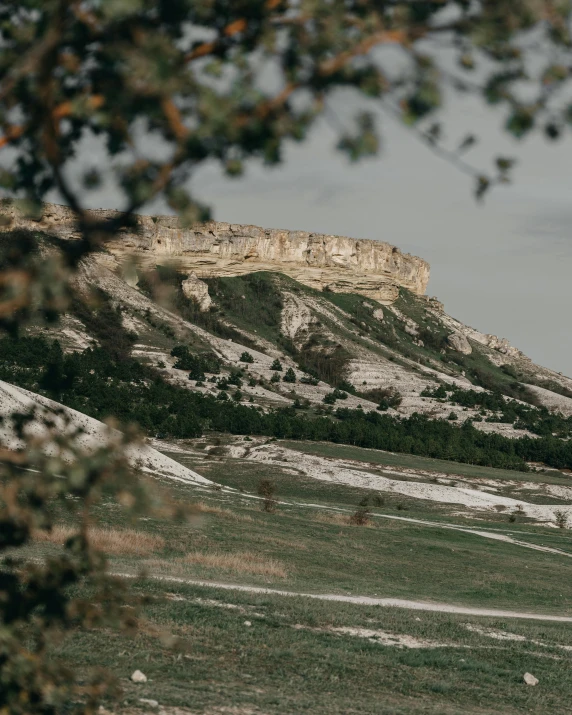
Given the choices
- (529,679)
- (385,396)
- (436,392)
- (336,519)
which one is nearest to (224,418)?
(336,519)

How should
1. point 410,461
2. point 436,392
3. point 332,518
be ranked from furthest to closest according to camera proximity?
point 436,392
point 410,461
point 332,518

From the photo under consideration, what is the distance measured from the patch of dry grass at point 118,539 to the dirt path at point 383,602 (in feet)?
10.9

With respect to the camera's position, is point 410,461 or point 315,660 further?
point 410,461

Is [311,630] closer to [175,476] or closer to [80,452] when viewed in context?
[80,452]

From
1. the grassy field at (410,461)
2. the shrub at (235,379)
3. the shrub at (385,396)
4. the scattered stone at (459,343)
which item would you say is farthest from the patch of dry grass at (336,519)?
the scattered stone at (459,343)

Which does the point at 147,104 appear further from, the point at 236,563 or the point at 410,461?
the point at 410,461

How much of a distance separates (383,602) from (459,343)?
163749 mm

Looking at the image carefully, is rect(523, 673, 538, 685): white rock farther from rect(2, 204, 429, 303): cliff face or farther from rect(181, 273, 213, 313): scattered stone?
rect(2, 204, 429, 303): cliff face

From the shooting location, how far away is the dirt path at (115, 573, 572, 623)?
1863 cm

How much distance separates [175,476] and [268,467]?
15.9m

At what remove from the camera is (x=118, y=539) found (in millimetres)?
23547

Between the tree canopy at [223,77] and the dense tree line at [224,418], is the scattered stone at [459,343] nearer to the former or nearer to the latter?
the dense tree line at [224,418]

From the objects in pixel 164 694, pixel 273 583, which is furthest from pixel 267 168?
pixel 273 583

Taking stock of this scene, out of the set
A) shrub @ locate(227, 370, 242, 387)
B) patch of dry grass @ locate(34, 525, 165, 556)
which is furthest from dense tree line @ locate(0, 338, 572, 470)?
patch of dry grass @ locate(34, 525, 165, 556)
